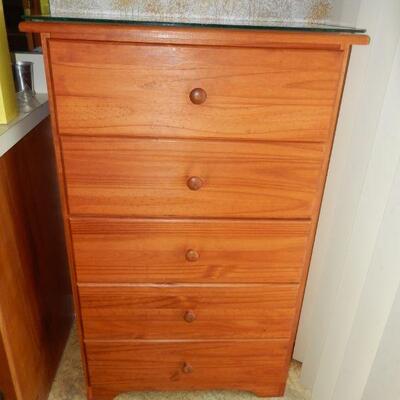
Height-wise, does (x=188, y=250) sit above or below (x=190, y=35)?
below

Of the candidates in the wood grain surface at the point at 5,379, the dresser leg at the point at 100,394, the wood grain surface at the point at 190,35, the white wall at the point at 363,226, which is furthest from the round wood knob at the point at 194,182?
the dresser leg at the point at 100,394

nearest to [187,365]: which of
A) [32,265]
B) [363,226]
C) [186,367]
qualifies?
[186,367]

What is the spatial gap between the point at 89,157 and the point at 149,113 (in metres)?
0.16

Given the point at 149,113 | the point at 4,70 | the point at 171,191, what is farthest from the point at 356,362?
the point at 4,70

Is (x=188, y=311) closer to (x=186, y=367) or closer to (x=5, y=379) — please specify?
(x=186, y=367)

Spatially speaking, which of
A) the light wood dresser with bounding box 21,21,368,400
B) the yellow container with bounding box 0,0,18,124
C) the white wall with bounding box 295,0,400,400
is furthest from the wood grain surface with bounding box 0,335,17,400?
the white wall with bounding box 295,0,400,400

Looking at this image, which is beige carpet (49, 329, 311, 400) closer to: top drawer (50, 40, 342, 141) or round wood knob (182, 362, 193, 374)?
round wood knob (182, 362, 193, 374)

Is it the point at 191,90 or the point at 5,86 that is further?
the point at 5,86

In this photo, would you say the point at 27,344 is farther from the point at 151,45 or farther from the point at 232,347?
the point at 151,45

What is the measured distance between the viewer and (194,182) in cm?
82

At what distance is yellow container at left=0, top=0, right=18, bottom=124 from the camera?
2.78ft

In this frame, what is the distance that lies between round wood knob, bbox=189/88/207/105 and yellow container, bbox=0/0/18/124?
1.40ft

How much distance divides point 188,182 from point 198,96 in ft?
0.61

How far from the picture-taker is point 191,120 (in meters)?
0.77
